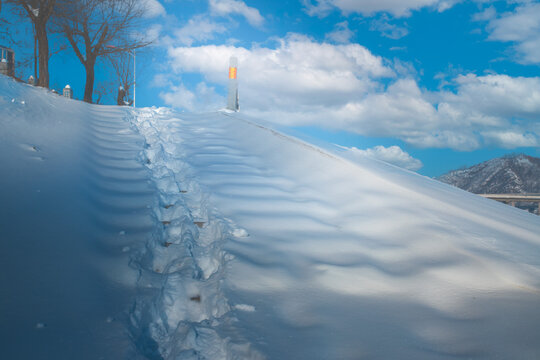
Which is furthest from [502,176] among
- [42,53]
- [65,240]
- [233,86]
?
[65,240]

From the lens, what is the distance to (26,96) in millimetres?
4582

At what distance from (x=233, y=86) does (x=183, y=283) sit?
888 cm

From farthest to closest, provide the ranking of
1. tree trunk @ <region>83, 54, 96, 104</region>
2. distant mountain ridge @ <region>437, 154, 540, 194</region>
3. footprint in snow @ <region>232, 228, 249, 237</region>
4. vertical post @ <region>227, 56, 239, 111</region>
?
distant mountain ridge @ <region>437, 154, 540, 194</region> < tree trunk @ <region>83, 54, 96, 104</region> < vertical post @ <region>227, 56, 239, 111</region> < footprint in snow @ <region>232, 228, 249, 237</region>

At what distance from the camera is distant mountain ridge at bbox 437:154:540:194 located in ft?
227

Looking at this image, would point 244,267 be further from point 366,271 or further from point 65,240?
point 65,240

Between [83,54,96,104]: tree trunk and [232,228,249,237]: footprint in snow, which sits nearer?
[232,228,249,237]: footprint in snow

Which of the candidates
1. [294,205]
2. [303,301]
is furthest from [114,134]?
[303,301]

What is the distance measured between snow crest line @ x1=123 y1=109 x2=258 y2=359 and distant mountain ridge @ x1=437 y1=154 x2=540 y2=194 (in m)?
77.3

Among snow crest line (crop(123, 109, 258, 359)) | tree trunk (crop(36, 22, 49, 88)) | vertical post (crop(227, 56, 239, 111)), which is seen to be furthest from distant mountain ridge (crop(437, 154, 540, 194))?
snow crest line (crop(123, 109, 258, 359))

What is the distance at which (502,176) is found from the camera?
7425 centimetres

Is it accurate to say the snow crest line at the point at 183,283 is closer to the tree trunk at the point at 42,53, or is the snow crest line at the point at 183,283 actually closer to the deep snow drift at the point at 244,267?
the deep snow drift at the point at 244,267

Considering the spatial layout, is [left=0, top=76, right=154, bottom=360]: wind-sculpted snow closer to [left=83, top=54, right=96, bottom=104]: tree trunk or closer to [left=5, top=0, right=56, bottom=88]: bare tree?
[left=5, top=0, right=56, bottom=88]: bare tree

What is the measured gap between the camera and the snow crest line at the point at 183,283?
1.25m

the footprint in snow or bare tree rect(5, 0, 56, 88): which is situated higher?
bare tree rect(5, 0, 56, 88)
